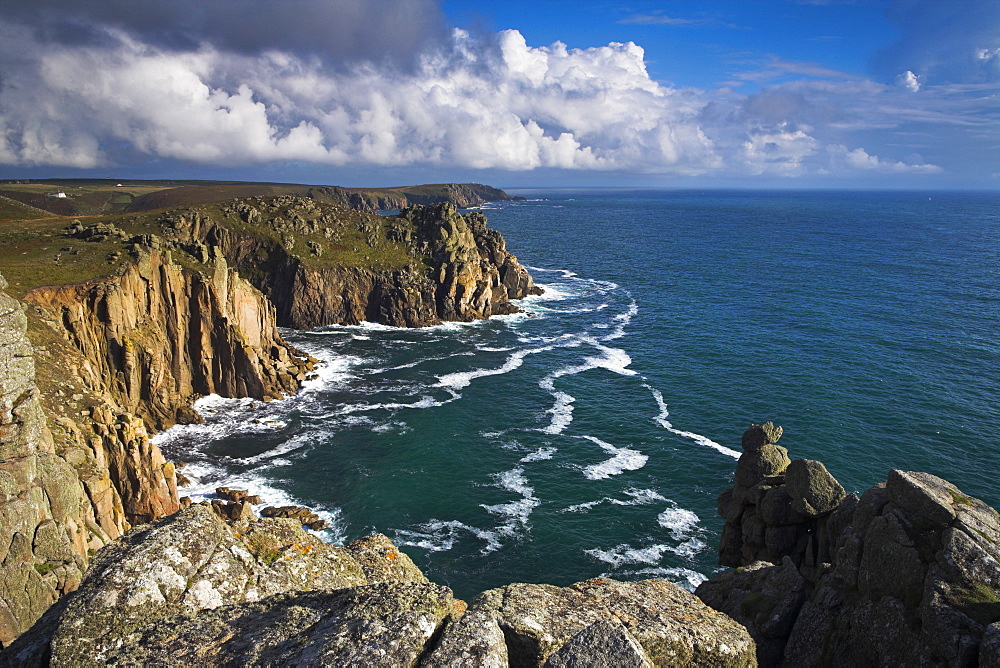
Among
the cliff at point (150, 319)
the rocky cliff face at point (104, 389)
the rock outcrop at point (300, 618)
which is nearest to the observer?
the rock outcrop at point (300, 618)

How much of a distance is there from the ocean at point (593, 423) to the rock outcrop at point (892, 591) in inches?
962

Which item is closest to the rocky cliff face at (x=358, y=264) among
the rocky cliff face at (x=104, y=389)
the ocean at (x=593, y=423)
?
the ocean at (x=593, y=423)

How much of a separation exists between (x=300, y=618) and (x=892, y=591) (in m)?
16.3

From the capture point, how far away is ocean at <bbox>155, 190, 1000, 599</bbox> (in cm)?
4747

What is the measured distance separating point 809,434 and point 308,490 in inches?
2041

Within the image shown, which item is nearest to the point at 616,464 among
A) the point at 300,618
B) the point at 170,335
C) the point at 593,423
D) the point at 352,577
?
the point at 593,423

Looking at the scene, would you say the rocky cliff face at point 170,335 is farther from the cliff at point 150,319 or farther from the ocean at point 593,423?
the ocean at point 593,423

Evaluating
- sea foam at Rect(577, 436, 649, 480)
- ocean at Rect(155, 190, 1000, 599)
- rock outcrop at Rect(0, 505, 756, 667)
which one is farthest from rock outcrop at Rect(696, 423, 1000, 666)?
sea foam at Rect(577, 436, 649, 480)

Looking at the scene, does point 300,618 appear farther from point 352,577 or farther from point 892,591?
point 892,591

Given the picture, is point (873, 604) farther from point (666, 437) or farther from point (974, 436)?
point (974, 436)

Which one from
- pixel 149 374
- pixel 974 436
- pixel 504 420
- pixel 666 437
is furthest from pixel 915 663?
pixel 149 374

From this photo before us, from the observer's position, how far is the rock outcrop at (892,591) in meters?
14.4

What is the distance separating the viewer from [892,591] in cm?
1623

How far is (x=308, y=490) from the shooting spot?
175 feet
